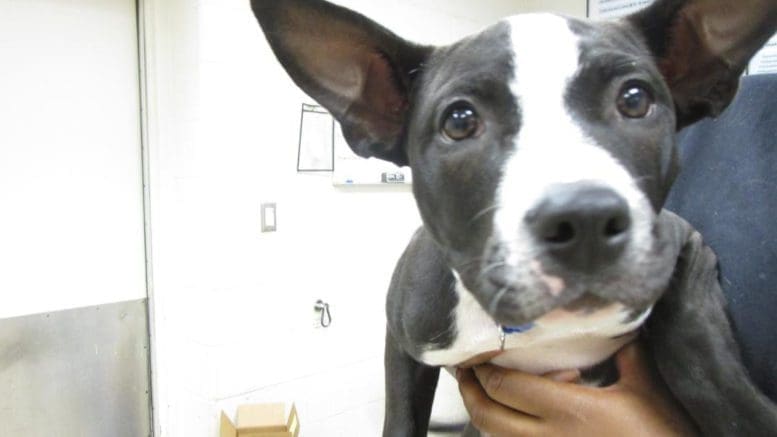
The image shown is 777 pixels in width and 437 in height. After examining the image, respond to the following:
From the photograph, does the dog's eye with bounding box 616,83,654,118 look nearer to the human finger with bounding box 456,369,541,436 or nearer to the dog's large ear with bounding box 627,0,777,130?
the dog's large ear with bounding box 627,0,777,130

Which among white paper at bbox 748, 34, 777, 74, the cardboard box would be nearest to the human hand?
the cardboard box

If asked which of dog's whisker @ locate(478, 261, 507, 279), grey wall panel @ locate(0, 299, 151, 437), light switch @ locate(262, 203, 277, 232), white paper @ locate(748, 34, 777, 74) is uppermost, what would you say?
white paper @ locate(748, 34, 777, 74)

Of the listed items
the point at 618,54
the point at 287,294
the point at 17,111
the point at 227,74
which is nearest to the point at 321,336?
the point at 287,294

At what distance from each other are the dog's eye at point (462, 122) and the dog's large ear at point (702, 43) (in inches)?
11.3

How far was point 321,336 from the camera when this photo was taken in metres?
2.72

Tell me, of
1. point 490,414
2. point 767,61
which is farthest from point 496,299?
point 767,61

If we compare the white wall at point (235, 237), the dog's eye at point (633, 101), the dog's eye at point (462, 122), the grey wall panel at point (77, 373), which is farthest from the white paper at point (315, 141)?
the dog's eye at point (633, 101)

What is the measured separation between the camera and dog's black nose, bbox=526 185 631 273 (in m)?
0.57

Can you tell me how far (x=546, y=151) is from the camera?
664 millimetres

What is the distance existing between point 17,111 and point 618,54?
6.53 ft

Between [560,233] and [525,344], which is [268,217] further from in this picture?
[560,233]

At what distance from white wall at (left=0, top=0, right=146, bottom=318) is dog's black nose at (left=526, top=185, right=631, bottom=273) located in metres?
2.00

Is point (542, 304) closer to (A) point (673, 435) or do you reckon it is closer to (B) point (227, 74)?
(A) point (673, 435)

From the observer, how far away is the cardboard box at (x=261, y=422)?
2.17m
